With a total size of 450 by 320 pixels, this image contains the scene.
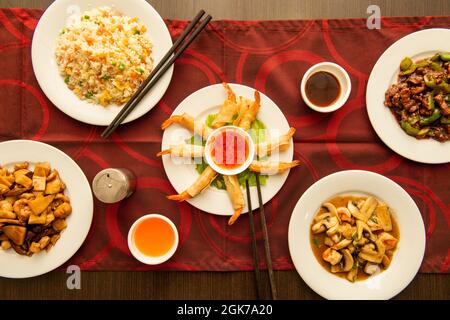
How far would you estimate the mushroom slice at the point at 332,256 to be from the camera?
2.03m

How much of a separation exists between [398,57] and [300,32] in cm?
58

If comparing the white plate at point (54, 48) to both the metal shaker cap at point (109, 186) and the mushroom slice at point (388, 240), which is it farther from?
the mushroom slice at point (388, 240)

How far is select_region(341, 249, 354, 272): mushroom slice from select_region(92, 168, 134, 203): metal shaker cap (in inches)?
50.0

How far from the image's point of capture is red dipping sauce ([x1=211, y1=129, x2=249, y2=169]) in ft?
6.72

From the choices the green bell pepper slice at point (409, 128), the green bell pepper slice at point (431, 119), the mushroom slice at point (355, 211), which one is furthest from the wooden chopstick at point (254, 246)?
the green bell pepper slice at point (431, 119)

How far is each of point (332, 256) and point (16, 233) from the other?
5.66 feet

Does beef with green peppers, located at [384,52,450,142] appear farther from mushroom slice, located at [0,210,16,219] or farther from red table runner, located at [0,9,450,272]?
mushroom slice, located at [0,210,16,219]

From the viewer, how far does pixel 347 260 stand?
2059 millimetres

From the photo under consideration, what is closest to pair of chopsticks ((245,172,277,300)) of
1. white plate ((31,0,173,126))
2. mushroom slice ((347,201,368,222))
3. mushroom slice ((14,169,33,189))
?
mushroom slice ((347,201,368,222))

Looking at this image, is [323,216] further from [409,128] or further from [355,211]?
[409,128]

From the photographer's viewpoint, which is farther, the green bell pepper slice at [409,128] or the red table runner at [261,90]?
the red table runner at [261,90]

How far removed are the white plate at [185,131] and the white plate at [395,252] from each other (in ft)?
0.68

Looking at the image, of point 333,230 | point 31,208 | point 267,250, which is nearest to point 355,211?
point 333,230
